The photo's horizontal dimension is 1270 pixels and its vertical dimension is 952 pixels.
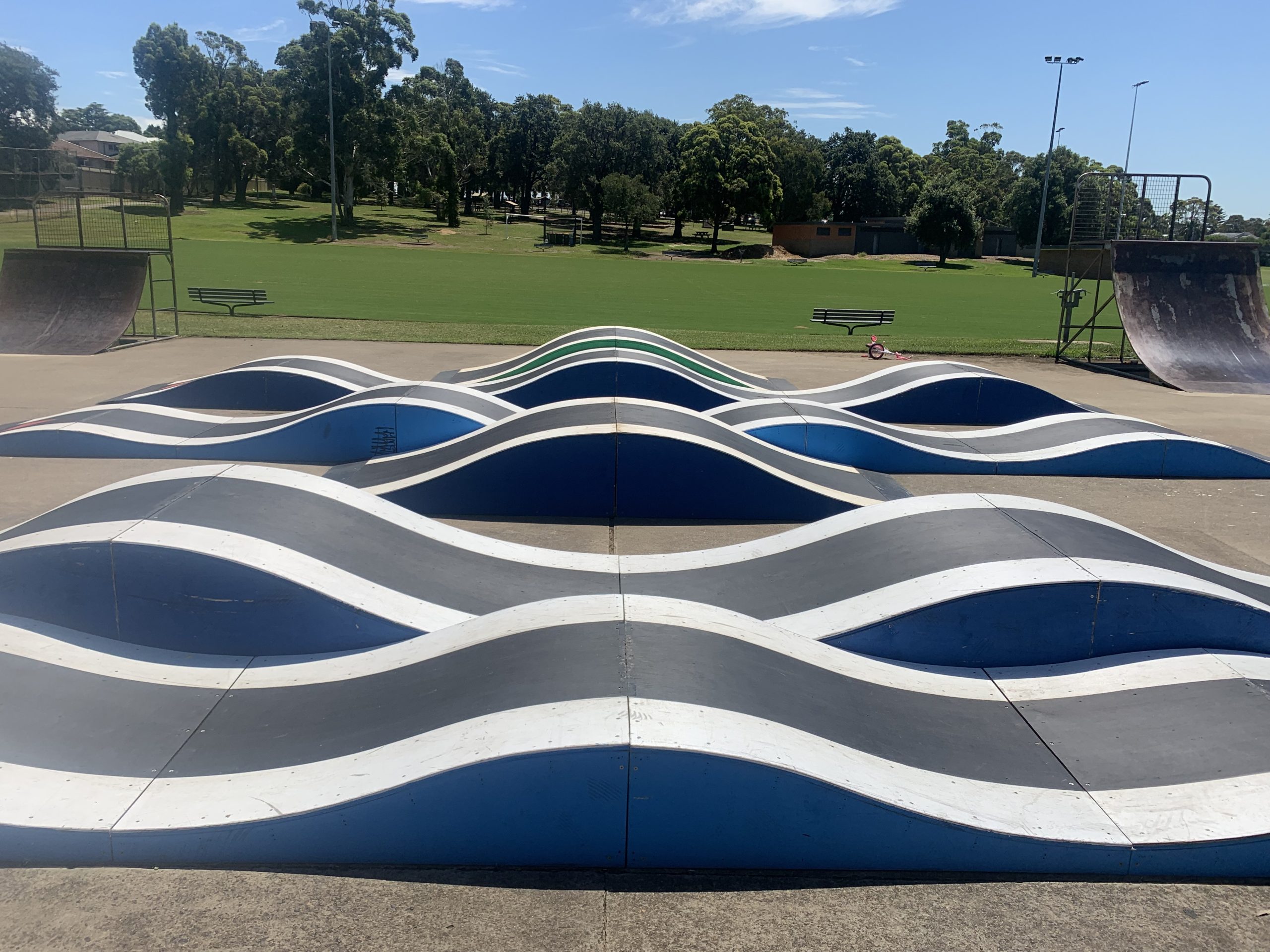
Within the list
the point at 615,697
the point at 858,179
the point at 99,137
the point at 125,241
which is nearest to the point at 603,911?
the point at 615,697

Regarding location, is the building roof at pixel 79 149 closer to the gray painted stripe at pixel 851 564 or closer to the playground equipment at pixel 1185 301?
the playground equipment at pixel 1185 301

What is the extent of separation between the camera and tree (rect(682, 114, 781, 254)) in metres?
71.6

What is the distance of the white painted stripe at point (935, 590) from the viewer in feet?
18.6

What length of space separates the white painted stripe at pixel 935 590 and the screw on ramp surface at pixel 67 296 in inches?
735

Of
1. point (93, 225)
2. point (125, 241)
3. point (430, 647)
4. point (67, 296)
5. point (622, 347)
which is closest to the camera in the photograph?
point (430, 647)

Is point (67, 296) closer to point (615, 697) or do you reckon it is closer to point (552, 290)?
point (552, 290)

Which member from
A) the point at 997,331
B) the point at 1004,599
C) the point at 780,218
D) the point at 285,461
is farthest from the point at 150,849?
the point at 780,218

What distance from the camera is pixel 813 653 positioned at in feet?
18.0

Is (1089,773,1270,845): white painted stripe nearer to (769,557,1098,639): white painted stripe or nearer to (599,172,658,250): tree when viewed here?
(769,557,1098,639): white painted stripe

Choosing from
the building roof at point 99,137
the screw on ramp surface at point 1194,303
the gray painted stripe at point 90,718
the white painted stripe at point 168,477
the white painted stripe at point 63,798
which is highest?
the building roof at point 99,137

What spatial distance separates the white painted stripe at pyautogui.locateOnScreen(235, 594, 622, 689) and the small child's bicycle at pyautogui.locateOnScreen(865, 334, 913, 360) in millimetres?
17974

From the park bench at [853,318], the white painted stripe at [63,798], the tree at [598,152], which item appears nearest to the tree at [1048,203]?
the tree at [598,152]

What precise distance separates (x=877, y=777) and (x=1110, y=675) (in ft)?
7.36

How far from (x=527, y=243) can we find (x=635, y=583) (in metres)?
69.8
